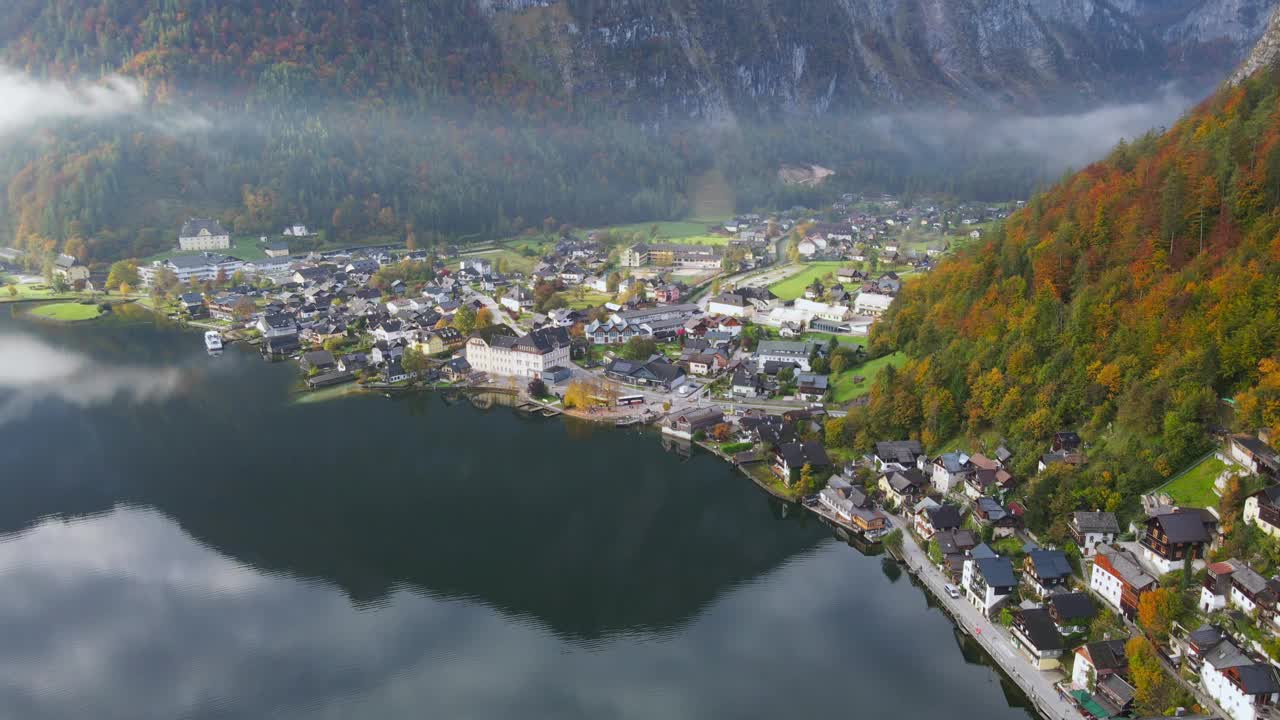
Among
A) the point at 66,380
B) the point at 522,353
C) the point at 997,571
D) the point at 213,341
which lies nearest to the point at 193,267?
the point at 213,341

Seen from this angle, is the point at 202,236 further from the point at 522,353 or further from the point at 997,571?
the point at 997,571

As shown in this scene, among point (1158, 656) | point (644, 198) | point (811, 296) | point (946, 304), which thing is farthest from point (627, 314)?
point (644, 198)

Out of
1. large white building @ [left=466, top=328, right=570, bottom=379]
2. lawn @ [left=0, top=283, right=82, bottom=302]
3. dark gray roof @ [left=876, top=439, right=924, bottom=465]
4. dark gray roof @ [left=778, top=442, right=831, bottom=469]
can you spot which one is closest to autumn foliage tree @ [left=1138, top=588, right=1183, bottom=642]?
dark gray roof @ [left=876, top=439, right=924, bottom=465]

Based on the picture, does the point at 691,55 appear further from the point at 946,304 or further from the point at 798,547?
the point at 798,547

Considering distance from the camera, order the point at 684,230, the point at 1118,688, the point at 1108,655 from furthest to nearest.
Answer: the point at 684,230 < the point at 1108,655 < the point at 1118,688

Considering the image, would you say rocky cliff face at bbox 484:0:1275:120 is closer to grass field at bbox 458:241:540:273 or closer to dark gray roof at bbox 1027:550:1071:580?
grass field at bbox 458:241:540:273

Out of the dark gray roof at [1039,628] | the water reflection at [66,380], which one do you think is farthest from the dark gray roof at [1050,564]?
the water reflection at [66,380]
